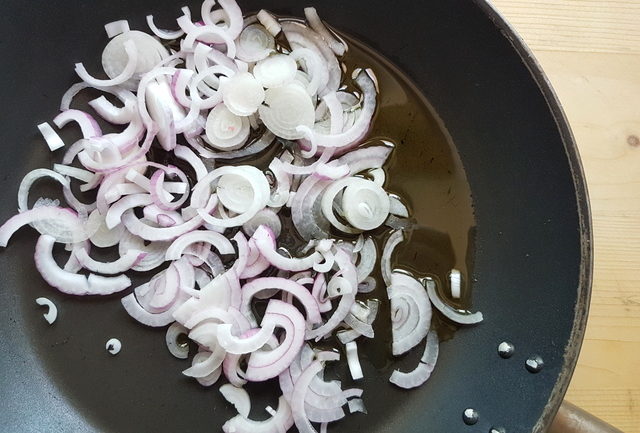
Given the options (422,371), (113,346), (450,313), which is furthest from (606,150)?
(113,346)

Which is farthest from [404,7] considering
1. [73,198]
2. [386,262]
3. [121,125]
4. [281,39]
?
[73,198]

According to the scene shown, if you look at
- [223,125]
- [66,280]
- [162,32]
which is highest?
[162,32]

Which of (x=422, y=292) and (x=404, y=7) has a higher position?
(x=404, y=7)

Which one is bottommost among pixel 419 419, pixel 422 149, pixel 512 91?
pixel 419 419

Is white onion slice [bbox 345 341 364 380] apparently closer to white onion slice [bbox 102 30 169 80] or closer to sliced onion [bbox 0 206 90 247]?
sliced onion [bbox 0 206 90 247]

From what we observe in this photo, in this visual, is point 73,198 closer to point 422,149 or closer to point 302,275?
point 302,275

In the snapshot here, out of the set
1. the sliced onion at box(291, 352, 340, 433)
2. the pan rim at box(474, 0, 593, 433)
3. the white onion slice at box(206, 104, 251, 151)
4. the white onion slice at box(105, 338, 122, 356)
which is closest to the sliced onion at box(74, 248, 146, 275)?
the white onion slice at box(105, 338, 122, 356)

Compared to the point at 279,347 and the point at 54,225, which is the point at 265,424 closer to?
the point at 279,347
